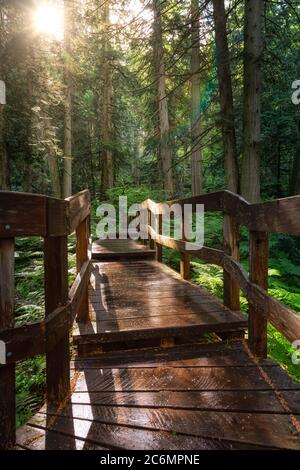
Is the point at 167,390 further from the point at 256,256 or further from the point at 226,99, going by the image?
the point at 226,99

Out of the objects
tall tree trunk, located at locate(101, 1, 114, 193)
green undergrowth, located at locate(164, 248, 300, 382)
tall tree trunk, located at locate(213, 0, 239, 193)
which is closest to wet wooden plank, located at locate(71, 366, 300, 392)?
green undergrowth, located at locate(164, 248, 300, 382)

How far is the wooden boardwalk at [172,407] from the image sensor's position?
2174 millimetres

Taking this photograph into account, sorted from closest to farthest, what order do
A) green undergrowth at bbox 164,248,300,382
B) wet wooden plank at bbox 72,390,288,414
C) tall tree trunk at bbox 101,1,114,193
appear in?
wet wooden plank at bbox 72,390,288,414, green undergrowth at bbox 164,248,300,382, tall tree trunk at bbox 101,1,114,193

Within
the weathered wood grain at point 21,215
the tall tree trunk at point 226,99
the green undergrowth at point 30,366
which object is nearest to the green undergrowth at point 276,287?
the tall tree trunk at point 226,99

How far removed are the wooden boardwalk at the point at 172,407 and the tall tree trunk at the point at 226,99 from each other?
6.01m

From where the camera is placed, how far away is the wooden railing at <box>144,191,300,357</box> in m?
2.58

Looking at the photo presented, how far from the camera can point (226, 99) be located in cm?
848

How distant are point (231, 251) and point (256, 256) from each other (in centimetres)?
79

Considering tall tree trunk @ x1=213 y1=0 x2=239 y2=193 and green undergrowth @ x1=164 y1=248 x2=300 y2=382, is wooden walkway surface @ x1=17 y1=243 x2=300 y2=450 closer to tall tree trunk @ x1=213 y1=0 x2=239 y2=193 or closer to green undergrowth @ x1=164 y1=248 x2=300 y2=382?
green undergrowth @ x1=164 y1=248 x2=300 y2=382

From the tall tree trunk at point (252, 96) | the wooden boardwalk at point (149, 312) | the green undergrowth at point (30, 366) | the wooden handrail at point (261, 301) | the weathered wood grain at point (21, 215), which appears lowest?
the green undergrowth at point (30, 366)

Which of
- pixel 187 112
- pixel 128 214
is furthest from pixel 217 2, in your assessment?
pixel 187 112

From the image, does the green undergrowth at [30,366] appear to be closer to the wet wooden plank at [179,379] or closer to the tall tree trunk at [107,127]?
the wet wooden plank at [179,379]

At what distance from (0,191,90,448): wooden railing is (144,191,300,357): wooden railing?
1638 mm
